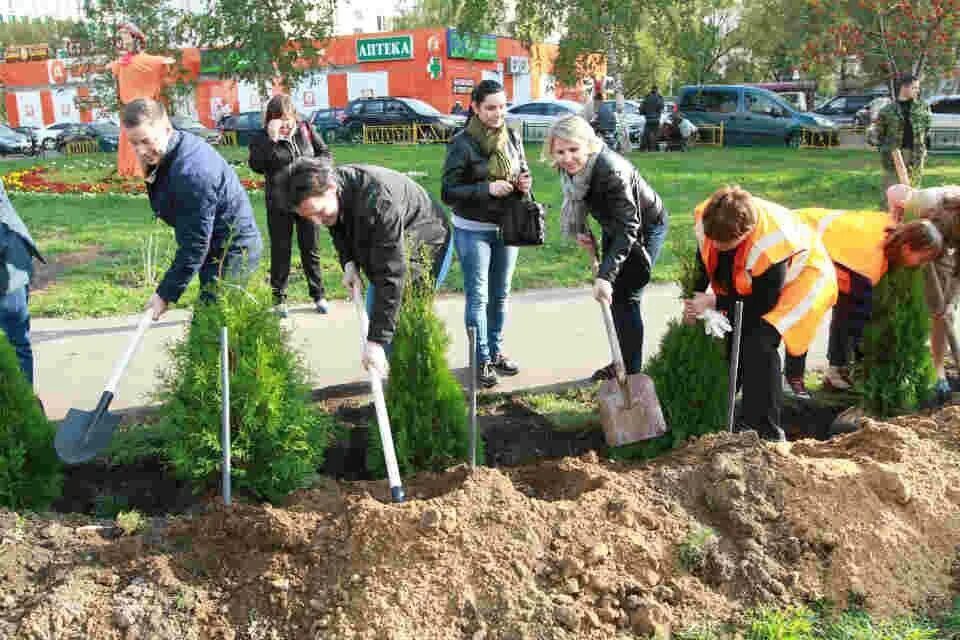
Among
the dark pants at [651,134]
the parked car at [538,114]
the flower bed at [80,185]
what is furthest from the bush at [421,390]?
the parked car at [538,114]

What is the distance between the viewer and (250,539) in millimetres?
3014

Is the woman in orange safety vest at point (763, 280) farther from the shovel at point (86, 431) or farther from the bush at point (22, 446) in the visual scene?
the bush at point (22, 446)

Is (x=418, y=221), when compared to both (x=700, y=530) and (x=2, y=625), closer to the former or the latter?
(x=700, y=530)

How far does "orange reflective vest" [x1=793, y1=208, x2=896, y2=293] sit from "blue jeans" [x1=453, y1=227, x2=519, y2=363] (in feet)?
5.25

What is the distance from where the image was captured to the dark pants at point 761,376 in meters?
3.91

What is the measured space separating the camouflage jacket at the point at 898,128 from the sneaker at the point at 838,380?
551 centimetres

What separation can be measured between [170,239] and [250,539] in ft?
21.7

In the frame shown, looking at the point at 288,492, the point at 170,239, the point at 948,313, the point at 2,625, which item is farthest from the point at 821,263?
the point at 170,239

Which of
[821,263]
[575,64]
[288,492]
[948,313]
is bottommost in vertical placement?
[288,492]

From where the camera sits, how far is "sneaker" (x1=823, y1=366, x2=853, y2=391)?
16.4 ft

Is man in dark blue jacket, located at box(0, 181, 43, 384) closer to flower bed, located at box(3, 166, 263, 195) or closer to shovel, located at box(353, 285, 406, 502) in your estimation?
shovel, located at box(353, 285, 406, 502)

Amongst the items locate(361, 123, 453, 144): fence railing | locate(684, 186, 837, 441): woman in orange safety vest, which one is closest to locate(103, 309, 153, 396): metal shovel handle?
locate(684, 186, 837, 441): woman in orange safety vest

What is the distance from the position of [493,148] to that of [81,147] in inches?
1081

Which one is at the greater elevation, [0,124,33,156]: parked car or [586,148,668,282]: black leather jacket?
[0,124,33,156]: parked car
